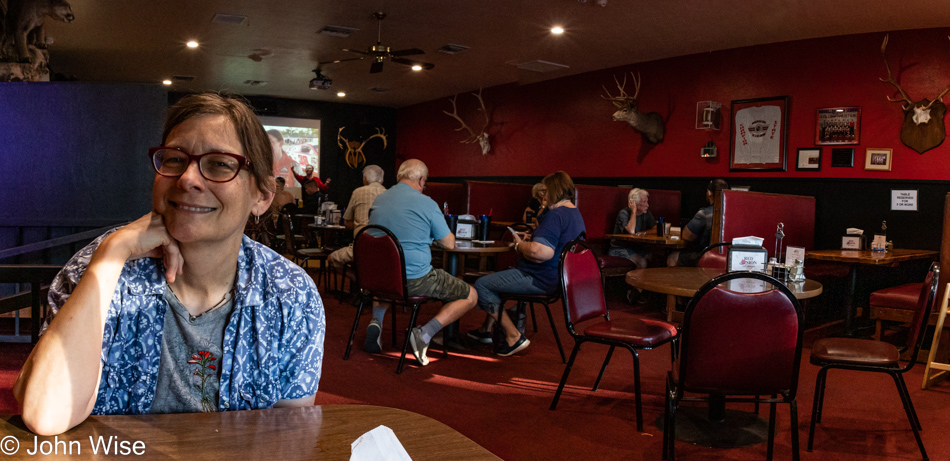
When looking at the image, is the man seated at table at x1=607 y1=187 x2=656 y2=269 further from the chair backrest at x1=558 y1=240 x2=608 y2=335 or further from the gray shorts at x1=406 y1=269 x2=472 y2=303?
the chair backrest at x1=558 y1=240 x2=608 y2=335

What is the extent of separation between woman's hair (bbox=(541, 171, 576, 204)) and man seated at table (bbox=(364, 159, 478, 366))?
706mm

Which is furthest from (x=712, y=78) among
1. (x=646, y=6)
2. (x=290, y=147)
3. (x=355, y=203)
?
(x=290, y=147)

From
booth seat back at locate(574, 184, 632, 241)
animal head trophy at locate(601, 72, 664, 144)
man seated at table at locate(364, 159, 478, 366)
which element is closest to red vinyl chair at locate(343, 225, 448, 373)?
man seated at table at locate(364, 159, 478, 366)

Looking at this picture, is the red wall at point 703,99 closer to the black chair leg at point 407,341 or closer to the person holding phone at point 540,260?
the person holding phone at point 540,260

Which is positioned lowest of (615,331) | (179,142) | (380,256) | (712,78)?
(615,331)

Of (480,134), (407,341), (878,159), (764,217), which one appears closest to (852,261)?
(764,217)

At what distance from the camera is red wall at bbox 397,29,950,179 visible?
610cm

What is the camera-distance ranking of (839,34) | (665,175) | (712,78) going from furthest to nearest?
1. (665,175)
2. (712,78)
3. (839,34)

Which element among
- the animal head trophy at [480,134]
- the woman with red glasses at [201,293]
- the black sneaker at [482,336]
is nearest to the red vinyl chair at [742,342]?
the woman with red glasses at [201,293]

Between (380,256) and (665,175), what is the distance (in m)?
5.18

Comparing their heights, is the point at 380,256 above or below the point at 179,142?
below

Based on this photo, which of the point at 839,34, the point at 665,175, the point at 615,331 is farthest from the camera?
the point at 665,175

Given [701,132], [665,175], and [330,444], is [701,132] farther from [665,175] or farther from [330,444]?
[330,444]

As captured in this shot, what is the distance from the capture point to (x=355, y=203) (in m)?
5.88
